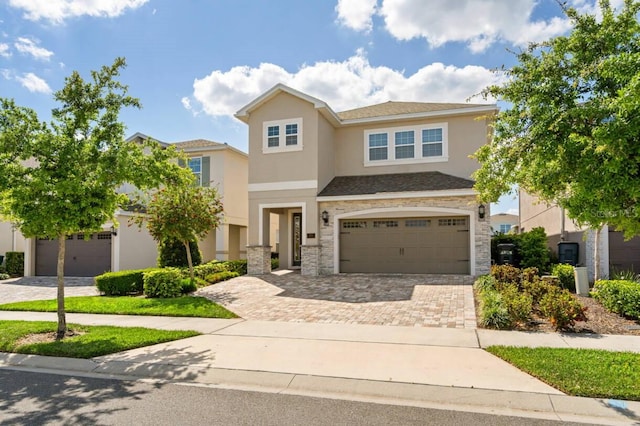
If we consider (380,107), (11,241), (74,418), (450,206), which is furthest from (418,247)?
(11,241)

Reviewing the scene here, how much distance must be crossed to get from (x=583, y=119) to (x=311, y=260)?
12894 millimetres

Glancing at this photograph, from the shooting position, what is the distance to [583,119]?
18.7 feet

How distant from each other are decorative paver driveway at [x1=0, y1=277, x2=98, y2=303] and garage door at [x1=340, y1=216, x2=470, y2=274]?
1001 centimetres

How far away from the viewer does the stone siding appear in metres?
16.1

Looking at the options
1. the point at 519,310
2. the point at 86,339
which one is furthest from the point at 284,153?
the point at 519,310

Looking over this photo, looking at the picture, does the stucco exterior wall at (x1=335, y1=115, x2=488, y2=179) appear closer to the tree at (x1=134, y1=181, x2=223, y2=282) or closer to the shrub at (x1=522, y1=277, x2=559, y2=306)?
the tree at (x1=134, y1=181, x2=223, y2=282)

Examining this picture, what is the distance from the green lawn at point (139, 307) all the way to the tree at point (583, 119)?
7.69 metres

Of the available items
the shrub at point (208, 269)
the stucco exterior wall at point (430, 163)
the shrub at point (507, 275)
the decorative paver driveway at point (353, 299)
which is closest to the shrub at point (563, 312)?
the decorative paver driveway at point (353, 299)

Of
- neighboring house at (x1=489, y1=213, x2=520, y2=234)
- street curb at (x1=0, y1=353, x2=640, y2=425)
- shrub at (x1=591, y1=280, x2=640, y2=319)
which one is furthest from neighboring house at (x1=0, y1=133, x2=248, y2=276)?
neighboring house at (x1=489, y1=213, x2=520, y2=234)

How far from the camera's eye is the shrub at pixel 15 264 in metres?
22.8

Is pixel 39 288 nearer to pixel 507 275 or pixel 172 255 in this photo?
pixel 172 255

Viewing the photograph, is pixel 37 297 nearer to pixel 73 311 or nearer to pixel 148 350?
pixel 73 311

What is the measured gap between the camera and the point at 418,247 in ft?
56.2

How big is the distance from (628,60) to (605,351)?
14.8 ft
